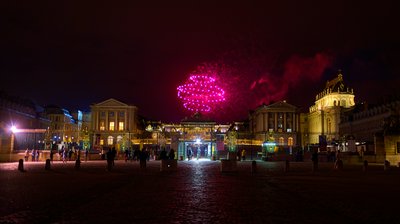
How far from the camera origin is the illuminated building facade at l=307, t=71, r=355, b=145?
423ft

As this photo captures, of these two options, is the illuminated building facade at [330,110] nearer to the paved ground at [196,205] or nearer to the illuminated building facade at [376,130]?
the illuminated building facade at [376,130]

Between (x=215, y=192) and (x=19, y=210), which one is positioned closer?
(x=19, y=210)

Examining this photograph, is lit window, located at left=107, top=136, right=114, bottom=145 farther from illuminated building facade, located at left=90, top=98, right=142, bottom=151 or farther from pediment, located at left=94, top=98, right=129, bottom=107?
pediment, located at left=94, top=98, right=129, bottom=107

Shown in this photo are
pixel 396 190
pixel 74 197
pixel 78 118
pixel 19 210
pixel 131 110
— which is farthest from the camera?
pixel 78 118

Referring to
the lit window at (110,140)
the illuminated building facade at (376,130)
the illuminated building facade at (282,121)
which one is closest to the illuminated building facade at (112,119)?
the lit window at (110,140)

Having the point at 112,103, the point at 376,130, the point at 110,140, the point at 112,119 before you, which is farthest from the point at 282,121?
the point at 110,140

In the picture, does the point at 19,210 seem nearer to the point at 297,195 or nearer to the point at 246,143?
the point at 297,195

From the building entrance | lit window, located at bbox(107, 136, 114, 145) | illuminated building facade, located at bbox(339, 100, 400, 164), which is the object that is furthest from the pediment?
illuminated building facade, located at bbox(339, 100, 400, 164)

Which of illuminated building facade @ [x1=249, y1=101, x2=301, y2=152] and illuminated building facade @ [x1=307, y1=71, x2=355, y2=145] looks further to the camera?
illuminated building facade @ [x1=307, y1=71, x2=355, y2=145]

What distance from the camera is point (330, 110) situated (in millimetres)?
130625

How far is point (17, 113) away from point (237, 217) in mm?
95129

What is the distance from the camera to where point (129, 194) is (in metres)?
15.6

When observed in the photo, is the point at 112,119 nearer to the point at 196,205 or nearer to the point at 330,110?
the point at 330,110

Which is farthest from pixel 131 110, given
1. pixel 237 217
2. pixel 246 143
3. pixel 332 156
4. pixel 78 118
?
pixel 237 217
